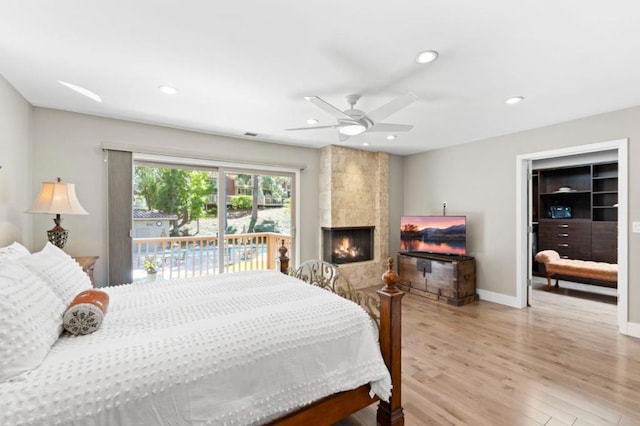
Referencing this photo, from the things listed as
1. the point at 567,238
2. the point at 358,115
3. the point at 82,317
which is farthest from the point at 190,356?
the point at 567,238

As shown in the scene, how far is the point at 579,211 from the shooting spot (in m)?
5.92

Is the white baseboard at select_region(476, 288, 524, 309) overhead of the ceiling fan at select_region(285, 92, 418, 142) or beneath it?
beneath

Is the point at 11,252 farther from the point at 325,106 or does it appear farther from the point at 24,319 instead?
the point at 325,106

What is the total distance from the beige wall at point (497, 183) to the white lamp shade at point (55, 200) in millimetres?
5026

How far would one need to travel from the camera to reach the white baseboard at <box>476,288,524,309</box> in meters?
4.20

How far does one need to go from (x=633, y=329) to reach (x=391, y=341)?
10.6ft

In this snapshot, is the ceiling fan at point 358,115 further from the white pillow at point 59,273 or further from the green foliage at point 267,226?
the green foliage at point 267,226

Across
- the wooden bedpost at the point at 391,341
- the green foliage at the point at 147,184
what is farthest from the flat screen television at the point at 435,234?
the green foliage at the point at 147,184

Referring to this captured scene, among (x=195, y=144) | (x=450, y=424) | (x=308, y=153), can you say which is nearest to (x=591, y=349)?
(x=450, y=424)

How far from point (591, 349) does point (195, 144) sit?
500 centimetres

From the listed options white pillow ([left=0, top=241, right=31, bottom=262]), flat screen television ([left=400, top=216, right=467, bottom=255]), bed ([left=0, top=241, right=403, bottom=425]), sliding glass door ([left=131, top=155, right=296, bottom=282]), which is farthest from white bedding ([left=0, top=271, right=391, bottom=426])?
flat screen television ([left=400, top=216, right=467, bottom=255])

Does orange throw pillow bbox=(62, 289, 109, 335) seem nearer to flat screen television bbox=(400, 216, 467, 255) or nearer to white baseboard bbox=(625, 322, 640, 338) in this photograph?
flat screen television bbox=(400, 216, 467, 255)

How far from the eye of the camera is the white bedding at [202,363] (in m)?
1.06

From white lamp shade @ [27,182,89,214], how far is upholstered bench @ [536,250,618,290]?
6683 mm
